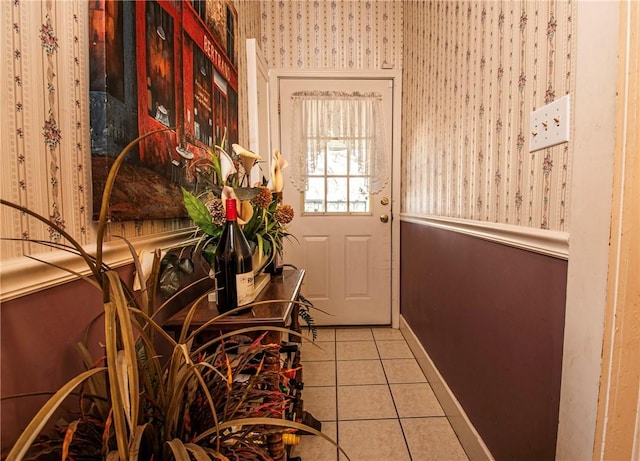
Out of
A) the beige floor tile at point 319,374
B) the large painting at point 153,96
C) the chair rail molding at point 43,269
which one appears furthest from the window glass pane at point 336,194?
the chair rail molding at point 43,269

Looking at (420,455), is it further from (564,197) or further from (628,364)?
(564,197)

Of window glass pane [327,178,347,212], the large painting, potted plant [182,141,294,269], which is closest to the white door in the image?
window glass pane [327,178,347,212]

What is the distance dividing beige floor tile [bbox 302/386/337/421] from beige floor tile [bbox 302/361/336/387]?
0.05 metres

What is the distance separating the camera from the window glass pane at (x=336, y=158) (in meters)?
2.66

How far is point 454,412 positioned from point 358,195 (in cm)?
168

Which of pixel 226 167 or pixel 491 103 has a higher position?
pixel 491 103

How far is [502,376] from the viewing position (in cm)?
113

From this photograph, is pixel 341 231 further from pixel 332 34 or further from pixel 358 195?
pixel 332 34

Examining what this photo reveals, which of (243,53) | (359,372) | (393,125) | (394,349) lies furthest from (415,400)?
(243,53)

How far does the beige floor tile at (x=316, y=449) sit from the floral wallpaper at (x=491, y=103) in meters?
1.16

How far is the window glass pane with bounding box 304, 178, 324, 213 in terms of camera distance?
270 centimetres

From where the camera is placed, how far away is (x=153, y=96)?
0.93 metres

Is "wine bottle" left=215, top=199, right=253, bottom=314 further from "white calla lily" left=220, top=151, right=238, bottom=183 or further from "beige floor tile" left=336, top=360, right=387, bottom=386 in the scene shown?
"beige floor tile" left=336, top=360, right=387, bottom=386

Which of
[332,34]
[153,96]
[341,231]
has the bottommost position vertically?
[341,231]
